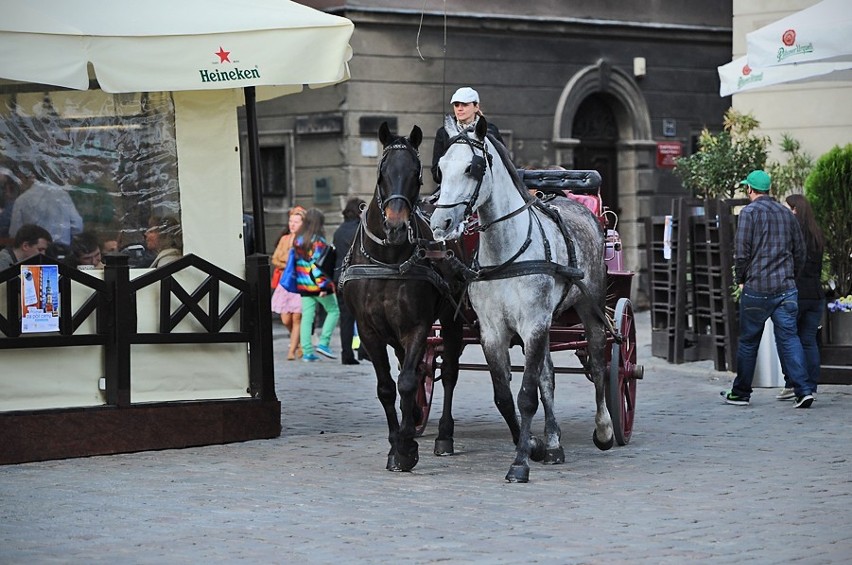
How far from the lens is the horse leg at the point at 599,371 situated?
35.0ft

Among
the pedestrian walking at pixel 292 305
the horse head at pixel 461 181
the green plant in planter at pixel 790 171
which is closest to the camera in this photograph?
the horse head at pixel 461 181

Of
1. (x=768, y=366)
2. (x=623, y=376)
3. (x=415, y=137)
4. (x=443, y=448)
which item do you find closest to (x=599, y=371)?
(x=623, y=376)

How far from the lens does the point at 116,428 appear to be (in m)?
10.8

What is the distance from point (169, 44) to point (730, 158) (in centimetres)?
1028

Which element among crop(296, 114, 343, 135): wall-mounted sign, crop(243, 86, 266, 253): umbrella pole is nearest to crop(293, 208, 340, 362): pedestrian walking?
crop(243, 86, 266, 253): umbrella pole

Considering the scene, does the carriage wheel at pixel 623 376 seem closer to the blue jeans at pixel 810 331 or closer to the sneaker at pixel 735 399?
the sneaker at pixel 735 399

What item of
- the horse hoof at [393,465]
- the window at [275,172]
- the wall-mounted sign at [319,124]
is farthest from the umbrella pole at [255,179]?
the window at [275,172]

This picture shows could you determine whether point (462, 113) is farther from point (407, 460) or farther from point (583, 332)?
point (407, 460)

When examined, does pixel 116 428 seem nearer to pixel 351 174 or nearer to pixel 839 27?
pixel 839 27

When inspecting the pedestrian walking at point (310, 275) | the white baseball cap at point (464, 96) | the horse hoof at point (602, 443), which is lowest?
the horse hoof at point (602, 443)

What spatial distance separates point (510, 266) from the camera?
31.5ft

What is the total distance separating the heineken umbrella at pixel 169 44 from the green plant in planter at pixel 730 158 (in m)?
9.05

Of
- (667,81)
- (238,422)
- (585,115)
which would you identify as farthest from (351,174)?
(238,422)

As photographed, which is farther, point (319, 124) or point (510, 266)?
point (319, 124)
